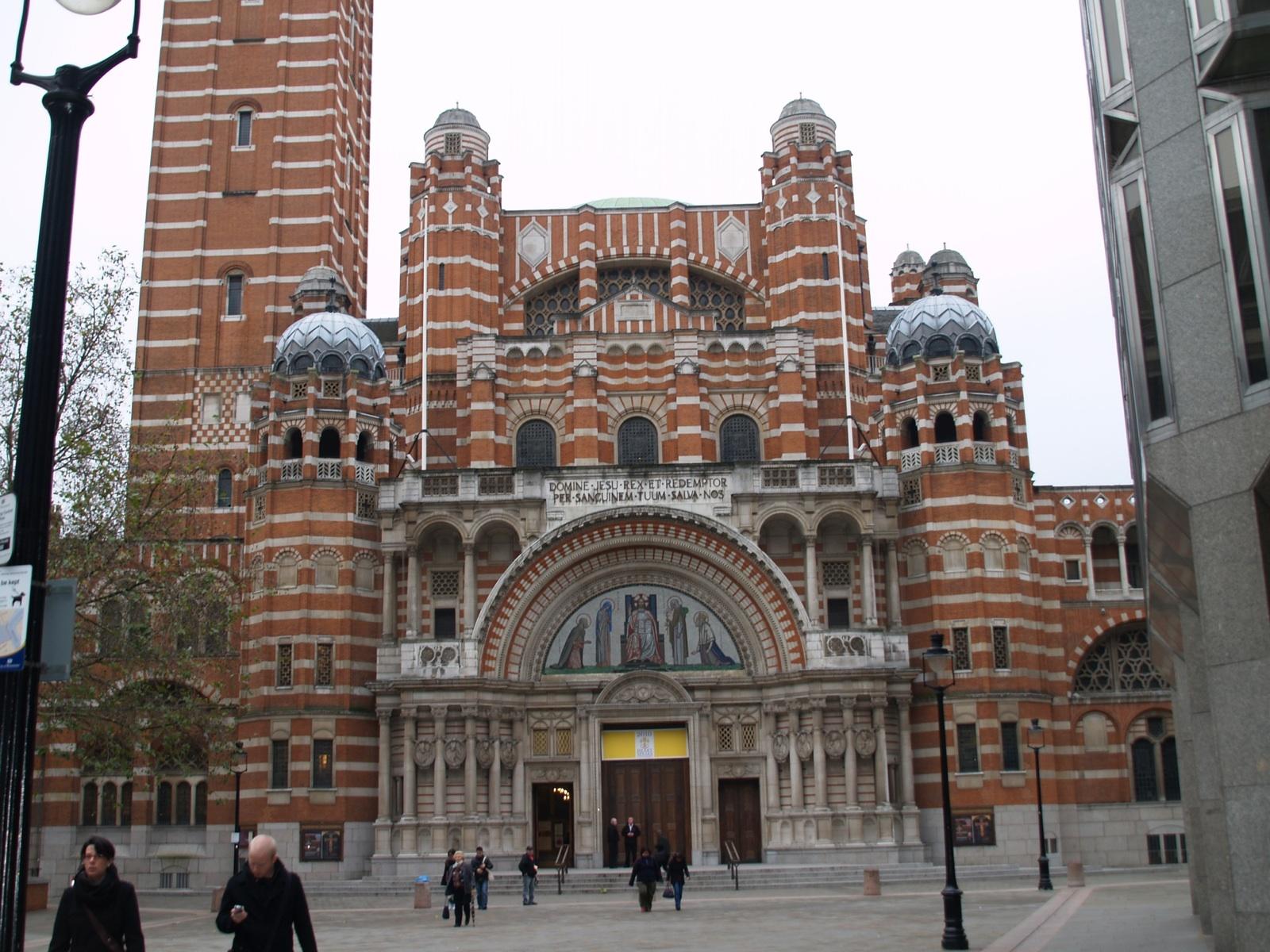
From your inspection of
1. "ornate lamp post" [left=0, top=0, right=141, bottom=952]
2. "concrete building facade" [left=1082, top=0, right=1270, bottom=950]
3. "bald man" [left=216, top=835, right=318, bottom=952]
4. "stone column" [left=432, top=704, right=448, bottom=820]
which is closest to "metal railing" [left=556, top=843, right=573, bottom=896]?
"stone column" [left=432, top=704, right=448, bottom=820]

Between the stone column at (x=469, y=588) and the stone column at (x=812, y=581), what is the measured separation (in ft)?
35.0

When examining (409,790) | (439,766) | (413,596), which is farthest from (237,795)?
(413,596)

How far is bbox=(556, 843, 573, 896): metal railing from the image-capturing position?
3938 cm

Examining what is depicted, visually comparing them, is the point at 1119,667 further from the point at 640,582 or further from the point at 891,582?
the point at 640,582

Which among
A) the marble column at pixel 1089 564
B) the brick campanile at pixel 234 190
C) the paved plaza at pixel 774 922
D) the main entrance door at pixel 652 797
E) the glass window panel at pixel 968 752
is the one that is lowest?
the paved plaza at pixel 774 922

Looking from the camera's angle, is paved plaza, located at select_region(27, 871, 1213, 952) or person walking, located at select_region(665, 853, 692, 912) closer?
paved plaza, located at select_region(27, 871, 1213, 952)

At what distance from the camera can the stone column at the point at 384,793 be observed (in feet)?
142

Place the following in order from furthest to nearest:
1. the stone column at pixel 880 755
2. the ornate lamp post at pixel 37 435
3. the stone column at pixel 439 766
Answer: the stone column at pixel 439 766 < the stone column at pixel 880 755 < the ornate lamp post at pixel 37 435

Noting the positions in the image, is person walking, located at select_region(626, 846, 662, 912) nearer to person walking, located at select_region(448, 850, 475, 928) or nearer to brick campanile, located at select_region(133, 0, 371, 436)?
person walking, located at select_region(448, 850, 475, 928)

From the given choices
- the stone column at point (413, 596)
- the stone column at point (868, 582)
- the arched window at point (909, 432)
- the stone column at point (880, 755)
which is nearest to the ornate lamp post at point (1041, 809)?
the stone column at point (880, 755)

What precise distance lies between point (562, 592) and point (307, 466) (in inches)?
370

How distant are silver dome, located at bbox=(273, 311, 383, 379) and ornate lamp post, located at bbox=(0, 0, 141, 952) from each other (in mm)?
38042

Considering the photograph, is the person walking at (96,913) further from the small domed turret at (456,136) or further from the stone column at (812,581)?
the small domed turret at (456,136)

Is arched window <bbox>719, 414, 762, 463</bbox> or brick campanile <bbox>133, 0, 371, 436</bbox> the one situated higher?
brick campanile <bbox>133, 0, 371, 436</bbox>
